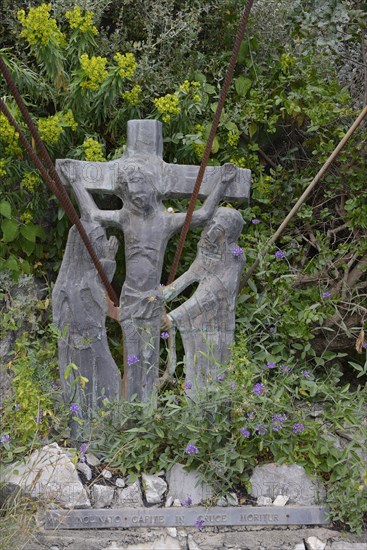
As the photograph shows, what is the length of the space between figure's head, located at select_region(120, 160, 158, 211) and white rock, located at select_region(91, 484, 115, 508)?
4.63ft

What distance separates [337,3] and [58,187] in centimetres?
182

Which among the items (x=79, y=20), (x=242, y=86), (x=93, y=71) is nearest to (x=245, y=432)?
(x=93, y=71)

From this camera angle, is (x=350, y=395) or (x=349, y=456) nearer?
(x=349, y=456)

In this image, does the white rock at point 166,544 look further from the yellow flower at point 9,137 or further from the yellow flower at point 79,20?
the yellow flower at point 79,20

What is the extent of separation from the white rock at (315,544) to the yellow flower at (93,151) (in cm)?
234

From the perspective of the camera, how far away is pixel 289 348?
4.81m

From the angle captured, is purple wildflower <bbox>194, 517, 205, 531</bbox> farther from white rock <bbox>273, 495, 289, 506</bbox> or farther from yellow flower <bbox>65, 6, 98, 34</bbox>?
yellow flower <bbox>65, 6, 98, 34</bbox>

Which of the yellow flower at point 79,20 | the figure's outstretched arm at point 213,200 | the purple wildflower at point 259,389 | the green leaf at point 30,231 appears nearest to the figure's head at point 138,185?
the figure's outstretched arm at point 213,200

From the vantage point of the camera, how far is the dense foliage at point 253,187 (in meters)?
4.05

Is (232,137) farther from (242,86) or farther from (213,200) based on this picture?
(213,200)

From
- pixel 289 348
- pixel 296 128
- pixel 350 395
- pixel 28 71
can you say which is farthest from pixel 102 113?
pixel 350 395

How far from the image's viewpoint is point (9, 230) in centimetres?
481

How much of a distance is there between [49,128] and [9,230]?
0.62m

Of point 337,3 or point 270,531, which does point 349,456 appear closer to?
point 270,531
